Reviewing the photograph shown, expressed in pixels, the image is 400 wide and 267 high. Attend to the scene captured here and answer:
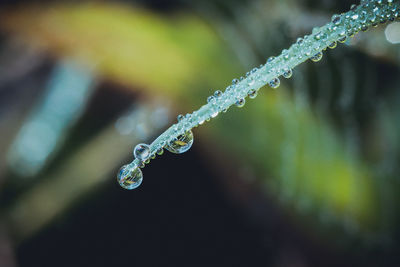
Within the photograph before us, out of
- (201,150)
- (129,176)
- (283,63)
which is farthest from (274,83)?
(201,150)

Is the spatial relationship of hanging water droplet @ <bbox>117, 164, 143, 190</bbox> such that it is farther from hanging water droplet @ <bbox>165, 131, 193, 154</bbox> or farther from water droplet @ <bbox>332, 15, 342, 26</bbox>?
water droplet @ <bbox>332, 15, 342, 26</bbox>

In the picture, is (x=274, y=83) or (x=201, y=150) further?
(x=201, y=150)

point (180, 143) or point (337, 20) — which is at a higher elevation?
point (337, 20)

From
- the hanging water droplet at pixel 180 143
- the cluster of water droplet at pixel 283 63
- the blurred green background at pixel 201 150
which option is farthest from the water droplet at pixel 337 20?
the blurred green background at pixel 201 150

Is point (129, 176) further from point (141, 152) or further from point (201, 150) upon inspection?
point (201, 150)

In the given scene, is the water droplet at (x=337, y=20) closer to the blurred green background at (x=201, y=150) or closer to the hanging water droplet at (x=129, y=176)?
the hanging water droplet at (x=129, y=176)

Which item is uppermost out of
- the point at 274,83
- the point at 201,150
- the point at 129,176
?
the point at 201,150
